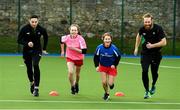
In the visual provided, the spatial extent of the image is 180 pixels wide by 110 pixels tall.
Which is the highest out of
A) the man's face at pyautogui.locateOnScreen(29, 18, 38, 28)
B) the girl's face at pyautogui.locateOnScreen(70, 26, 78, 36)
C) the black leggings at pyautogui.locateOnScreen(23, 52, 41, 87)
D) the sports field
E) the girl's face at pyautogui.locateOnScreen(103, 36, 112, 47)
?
the man's face at pyautogui.locateOnScreen(29, 18, 38, 28)

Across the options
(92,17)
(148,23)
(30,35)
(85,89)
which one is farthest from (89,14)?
(148,23)

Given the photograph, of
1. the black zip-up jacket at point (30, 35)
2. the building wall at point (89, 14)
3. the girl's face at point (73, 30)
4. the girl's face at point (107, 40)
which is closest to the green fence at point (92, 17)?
the building wall at point (89, 14)

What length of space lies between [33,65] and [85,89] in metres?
1.98

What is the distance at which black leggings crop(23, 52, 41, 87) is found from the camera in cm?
1402

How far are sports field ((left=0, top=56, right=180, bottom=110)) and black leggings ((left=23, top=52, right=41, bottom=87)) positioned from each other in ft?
1.31

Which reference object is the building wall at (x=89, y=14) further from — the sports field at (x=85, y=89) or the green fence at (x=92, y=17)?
the sports field at (x=85, y=89)

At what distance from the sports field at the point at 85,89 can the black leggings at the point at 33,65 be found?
15.7 inches

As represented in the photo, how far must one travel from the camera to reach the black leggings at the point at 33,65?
552 inches

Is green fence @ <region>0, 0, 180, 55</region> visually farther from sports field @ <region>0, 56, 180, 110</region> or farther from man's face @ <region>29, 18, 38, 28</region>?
man's face @ <region>29, 18, 38, 28</region>

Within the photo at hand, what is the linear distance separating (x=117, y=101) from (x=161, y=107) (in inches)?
45.8

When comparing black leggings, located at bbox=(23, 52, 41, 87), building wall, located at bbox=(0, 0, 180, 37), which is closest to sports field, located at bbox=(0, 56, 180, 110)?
black leggings, located at bbox=(23, 52, 41, 87)

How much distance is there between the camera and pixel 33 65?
46.2ft

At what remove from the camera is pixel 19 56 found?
2683 cm

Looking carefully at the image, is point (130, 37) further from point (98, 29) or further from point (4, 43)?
point (4, 43)
